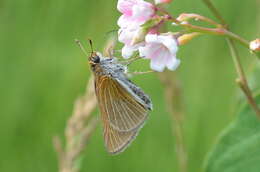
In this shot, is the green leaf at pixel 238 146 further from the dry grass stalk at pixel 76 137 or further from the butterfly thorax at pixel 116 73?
the dry grass stalk at pixel 76 137

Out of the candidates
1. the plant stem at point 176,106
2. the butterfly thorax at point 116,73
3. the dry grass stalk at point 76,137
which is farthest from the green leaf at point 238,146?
the dry grass stalk at point 76,137

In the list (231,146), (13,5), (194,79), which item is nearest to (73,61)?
(13,5)

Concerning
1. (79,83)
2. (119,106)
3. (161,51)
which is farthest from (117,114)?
(79,83)

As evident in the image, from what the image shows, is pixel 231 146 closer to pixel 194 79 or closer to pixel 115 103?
pixel 115 103

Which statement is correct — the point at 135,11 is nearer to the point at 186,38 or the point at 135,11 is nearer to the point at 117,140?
the point at 186,38

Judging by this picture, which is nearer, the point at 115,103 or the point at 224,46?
the point at 115,103

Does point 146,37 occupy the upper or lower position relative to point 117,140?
upper
